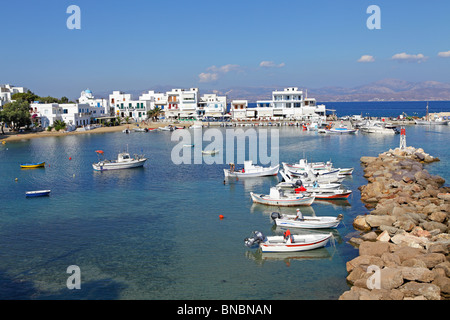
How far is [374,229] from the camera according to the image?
26.7m

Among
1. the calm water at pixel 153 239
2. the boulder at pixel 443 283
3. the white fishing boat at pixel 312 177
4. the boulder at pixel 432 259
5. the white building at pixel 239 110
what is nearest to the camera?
the boulder at pixel 443 283

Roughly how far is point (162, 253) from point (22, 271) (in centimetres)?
738

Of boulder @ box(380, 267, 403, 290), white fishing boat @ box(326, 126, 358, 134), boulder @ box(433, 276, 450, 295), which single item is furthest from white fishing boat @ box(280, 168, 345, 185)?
white fishing boat @ box(326, 126, 358, 134)

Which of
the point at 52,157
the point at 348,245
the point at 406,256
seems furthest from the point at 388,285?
the point at 52,157

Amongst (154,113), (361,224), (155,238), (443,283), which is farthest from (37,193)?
(154,113)

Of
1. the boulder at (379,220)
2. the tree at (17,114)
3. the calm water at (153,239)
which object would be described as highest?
the tree at (17,114)

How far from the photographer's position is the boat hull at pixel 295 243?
2333cm

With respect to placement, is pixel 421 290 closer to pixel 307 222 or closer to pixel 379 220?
pixel 379 220

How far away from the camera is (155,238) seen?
1022 inches

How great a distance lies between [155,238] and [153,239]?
0.20 metres

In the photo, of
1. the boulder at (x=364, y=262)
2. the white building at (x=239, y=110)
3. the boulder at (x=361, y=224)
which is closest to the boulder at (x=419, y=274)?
the boulder at (x=364, y=262)

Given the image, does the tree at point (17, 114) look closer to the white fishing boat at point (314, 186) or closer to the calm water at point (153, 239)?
the calm water at point (153, 239)

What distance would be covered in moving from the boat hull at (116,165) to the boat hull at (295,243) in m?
31.3

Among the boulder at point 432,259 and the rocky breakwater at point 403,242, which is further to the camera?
the boulder at point 432,259
